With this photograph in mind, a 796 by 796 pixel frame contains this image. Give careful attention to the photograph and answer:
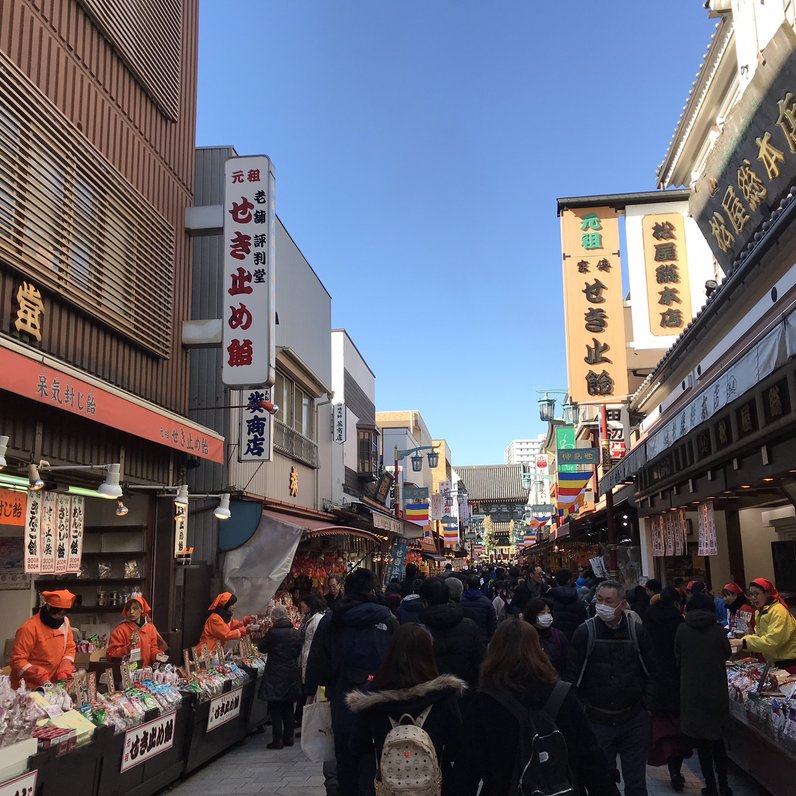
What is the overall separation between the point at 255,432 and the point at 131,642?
5542 millimetres

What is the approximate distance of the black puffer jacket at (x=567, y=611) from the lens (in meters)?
8.11

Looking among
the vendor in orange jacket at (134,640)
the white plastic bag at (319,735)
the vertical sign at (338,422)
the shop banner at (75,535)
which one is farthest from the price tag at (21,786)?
the vertical sign at (338,422)

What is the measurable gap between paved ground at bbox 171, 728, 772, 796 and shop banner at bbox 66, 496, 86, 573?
117 inches

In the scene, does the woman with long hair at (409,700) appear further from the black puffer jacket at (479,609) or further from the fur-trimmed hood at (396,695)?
the black puffer jacket at (479,609)

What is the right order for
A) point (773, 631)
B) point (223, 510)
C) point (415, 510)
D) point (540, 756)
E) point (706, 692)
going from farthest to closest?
point (415, 510) < point (223, 510) < point (773, 631) < point (706, 692) < point (540, 756)

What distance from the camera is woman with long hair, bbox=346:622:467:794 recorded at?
12.8 ft

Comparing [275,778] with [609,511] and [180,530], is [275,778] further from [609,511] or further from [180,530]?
[609,511]

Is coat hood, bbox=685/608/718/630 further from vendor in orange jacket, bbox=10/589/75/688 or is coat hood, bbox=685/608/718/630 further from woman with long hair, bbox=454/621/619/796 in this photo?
vendor in orange jacket, bbox=10/589/75/688

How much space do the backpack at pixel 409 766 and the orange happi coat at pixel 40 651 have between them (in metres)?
5.13

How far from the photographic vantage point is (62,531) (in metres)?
9.27

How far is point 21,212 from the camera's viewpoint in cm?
838

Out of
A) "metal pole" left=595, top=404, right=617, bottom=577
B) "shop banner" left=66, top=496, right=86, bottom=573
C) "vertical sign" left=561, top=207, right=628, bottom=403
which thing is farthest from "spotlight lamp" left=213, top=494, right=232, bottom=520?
"metal pole" left=595, top=404, right=617, bottom=577

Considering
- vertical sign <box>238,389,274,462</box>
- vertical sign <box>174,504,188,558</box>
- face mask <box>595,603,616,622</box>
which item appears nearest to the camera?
face mask <box>595,603,616,622</box>

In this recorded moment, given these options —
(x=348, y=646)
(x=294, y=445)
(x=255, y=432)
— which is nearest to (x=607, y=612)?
(x=348, y=646)
